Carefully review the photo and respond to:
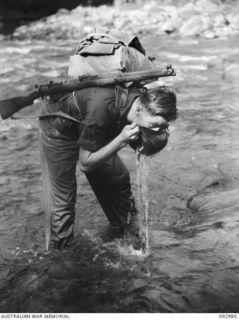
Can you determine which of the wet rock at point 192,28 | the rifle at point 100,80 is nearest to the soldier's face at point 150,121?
the rifle at point 100,80

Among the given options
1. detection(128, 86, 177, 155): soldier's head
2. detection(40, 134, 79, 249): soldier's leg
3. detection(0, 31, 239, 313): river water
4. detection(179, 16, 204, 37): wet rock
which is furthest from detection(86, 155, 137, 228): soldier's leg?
detection(179, 16, 204, 37): wet rock

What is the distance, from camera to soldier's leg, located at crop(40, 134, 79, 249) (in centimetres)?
464

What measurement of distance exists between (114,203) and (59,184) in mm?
659

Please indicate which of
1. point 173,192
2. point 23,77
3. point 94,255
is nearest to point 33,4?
point 23,77

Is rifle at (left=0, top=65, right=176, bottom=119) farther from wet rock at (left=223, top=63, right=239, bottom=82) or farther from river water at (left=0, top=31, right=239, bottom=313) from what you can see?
wet rock at (left=223, top=63, right=239, bottom=82)

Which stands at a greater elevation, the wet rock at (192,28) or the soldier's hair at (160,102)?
the soldier's hair at (160,102)

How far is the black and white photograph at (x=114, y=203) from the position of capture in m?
4.09

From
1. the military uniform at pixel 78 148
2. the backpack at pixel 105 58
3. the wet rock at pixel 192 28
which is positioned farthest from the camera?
the wet rock at pixel 192 28

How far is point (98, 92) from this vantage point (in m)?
4.05

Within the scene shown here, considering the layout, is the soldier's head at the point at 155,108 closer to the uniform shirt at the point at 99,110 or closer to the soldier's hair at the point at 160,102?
the soldier's hair at the point at 160,102

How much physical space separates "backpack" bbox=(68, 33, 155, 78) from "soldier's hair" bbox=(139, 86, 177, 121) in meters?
0.41

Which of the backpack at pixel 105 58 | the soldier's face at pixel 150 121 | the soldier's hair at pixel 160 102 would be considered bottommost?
the soldier's face at pixel 150 121

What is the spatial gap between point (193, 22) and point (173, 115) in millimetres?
15778

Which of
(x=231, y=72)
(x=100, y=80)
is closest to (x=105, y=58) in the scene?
(x=100, y=80)
